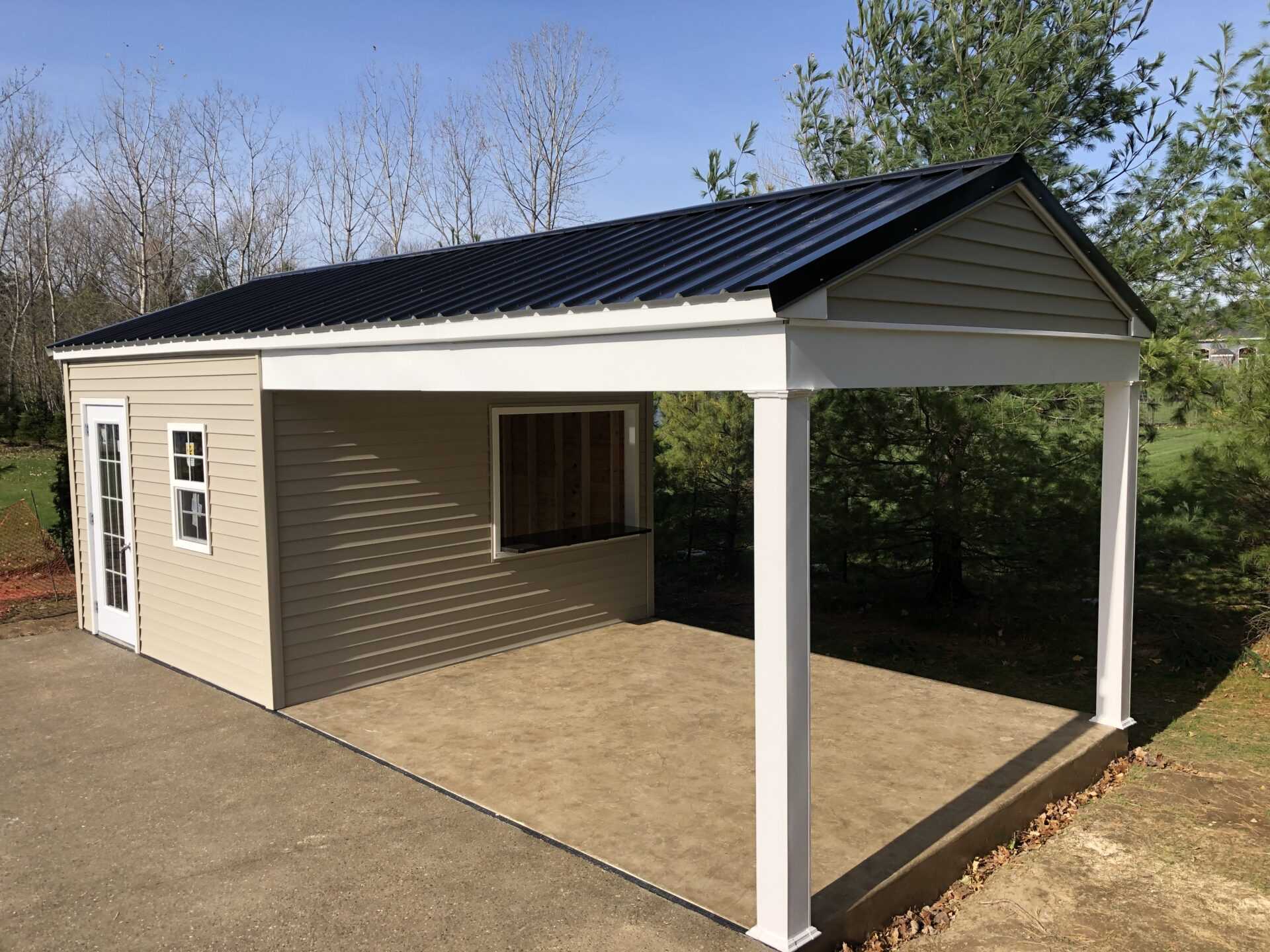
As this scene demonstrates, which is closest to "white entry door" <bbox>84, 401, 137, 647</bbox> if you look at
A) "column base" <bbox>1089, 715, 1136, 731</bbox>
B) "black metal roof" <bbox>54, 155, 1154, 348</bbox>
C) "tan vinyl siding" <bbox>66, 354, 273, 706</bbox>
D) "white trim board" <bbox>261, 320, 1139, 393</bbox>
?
"tan vinyl siding" <bbox>66, 354, 273, 706</bbox>

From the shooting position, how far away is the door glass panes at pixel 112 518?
757 centimetres

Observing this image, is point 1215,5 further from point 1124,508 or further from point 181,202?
point 181,202

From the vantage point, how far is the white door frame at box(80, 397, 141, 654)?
730 centimetres

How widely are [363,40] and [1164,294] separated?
18082 mm

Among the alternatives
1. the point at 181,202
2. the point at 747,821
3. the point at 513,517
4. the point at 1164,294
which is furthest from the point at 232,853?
the point at 181,202

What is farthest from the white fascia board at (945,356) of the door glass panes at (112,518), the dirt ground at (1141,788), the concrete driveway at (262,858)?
the door glass panes at (112,518)

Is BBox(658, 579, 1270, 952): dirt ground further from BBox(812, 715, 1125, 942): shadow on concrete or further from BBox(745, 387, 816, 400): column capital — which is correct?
BBox(745, 387, 816, 400): column capital

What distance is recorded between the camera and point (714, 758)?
16.8ft

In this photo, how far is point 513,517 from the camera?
7.43 meters

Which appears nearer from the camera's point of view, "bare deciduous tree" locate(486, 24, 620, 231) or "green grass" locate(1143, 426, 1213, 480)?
"green grass" locate(1143, 426, 1213, 480)

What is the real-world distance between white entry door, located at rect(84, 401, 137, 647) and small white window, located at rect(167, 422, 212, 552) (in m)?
0.75

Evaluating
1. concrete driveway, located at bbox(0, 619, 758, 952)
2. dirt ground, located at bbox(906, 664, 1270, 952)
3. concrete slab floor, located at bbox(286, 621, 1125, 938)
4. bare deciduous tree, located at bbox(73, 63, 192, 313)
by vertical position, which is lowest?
dirt ground, located at bbox(906, 664, 1270, 952)

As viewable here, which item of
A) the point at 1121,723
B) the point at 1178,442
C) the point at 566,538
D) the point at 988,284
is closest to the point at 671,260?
the point at 988,284

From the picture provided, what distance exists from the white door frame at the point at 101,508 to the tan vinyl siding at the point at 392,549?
207 cm
